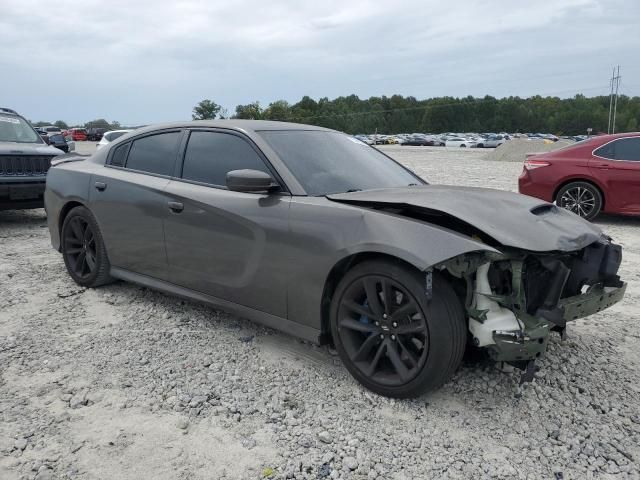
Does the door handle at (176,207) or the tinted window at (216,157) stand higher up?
the tinted window at (216,157)

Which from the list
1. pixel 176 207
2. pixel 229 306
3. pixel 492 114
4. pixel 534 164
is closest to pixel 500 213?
pixel 229 306

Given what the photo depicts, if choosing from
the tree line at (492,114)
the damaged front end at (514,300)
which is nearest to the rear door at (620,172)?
the damaged front end at (514,300)

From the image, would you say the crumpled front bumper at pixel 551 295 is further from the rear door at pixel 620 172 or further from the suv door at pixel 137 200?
the rear door at pixel 620 172

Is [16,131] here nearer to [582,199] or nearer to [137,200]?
[137,200]

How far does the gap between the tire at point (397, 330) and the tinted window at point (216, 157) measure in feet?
3.56

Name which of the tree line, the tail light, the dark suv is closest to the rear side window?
the tail light

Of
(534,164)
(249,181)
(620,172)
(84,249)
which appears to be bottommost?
(84,249)

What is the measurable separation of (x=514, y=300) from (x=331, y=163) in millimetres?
1623

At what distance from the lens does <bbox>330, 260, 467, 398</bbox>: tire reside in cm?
283

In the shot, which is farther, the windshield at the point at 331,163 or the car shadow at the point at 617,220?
the car shadow at the point at 617,220

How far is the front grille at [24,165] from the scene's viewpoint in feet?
25.9

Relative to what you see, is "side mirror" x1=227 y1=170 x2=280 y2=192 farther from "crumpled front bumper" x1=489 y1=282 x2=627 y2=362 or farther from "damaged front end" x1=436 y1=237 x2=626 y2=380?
"crumpled front bumper" x1=489 y1=282 x2=627 y2=362

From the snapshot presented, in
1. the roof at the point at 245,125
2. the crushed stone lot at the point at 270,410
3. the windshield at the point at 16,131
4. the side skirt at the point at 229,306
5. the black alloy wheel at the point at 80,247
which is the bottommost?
the crushed stone lot at the point at 270,410

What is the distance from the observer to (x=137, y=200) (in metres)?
4.34
